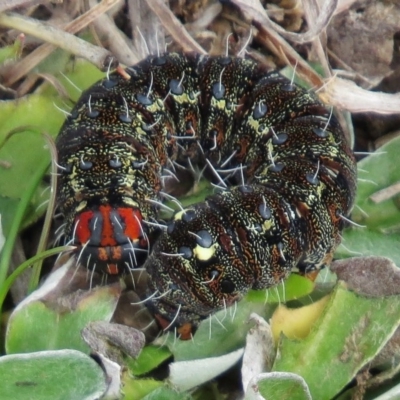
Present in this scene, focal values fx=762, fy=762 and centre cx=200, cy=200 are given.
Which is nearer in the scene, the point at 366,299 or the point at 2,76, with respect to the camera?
the point at 366,299

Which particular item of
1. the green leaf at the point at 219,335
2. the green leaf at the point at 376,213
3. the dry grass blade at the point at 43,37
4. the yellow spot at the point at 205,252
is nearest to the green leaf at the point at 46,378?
the green leaf at the point at 219,335

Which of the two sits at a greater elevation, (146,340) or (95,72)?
(95,72)

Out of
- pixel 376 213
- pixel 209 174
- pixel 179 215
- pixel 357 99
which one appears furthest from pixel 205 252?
pixel 357 99

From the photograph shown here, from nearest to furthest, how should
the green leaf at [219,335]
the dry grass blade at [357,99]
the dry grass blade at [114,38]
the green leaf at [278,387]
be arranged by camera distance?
1. the green leaf at [278,387]
2. the green leaf at [219,335]
3. the dry grass blade at [357,99]
4. the dry grass blade at [114,38]

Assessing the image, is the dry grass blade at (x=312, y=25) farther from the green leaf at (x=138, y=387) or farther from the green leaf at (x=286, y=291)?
the green leaf at (x=138, y=387)

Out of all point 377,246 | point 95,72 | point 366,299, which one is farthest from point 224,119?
point 366,299

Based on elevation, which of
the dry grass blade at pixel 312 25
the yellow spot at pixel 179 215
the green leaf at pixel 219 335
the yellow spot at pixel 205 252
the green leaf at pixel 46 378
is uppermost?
the dry grass blade at pixel 312 25

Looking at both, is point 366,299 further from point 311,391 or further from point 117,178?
point 117,178
